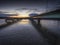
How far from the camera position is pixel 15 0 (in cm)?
142

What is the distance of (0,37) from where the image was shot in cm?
138

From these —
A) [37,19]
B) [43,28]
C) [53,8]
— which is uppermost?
[53,8]

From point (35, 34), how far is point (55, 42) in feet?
0.83

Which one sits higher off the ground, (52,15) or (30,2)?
(30,2)

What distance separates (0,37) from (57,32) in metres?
0.63

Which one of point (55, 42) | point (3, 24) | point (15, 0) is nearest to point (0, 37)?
point (3, 24)

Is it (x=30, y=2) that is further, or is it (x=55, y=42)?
(x=30, y=2)

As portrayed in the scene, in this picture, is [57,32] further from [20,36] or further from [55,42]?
[20,36]

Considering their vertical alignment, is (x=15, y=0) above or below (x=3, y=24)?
above

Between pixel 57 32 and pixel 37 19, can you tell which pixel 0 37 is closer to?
pixel 37 19

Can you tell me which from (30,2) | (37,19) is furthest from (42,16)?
(30,2)

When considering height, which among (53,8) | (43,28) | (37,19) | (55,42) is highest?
(53,8)

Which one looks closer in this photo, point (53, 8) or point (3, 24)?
point (53, 8)

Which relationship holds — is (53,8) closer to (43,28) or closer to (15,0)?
(43,28)
